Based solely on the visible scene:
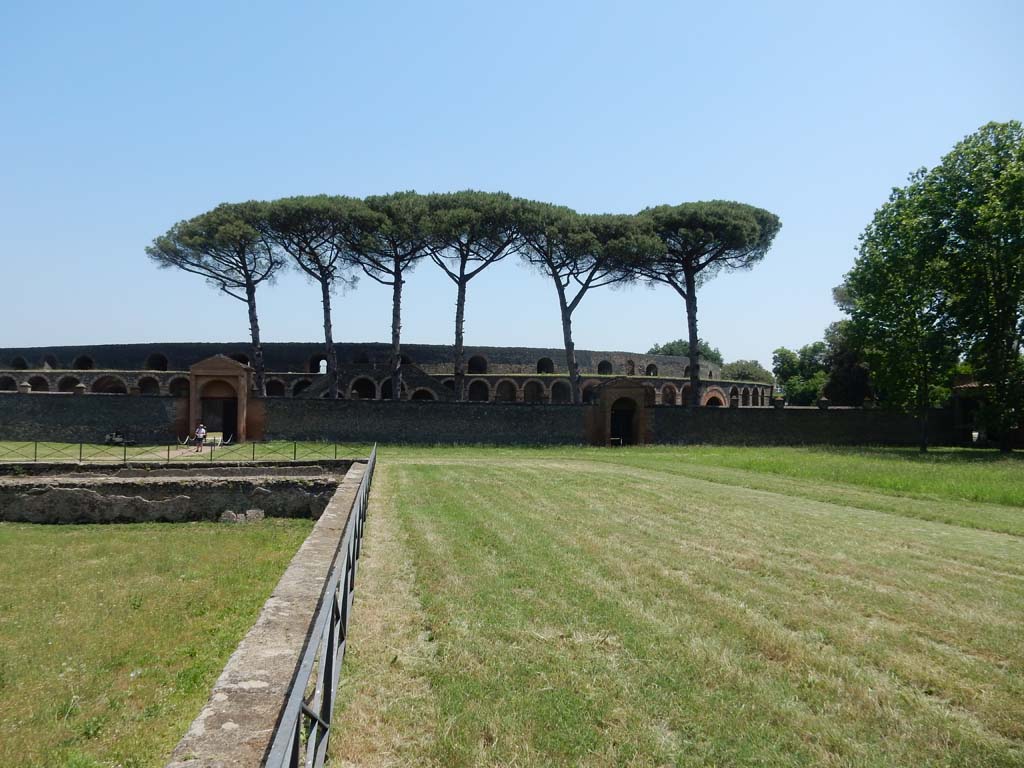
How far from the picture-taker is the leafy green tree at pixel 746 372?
209 feet

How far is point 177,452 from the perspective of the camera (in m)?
21.3

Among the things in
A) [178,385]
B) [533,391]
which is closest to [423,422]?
[533,391]

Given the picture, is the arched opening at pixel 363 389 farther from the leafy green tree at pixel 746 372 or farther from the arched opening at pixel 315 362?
the leafy green tree at pixel 746 372

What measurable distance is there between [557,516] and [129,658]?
545 centimetres

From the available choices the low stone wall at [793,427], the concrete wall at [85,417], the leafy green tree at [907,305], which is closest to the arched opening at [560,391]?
the low stone wall at [793,427]

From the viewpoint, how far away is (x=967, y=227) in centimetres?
2416

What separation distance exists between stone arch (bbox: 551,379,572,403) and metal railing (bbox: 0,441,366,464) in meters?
22.1

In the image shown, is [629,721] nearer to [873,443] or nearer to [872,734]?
[872,734]

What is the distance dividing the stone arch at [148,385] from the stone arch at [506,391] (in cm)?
1981

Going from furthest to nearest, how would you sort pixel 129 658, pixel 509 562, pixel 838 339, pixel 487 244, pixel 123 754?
pixel 838 339, pixel 487 244, pixel 509 562, pixel 129 658, pixel 123 754

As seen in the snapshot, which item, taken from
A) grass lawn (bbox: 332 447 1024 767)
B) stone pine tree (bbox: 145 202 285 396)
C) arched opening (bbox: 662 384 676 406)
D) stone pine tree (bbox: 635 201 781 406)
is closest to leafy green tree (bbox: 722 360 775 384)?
arched opening (bbox: 662 384 676 406)

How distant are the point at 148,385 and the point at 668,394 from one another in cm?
3116

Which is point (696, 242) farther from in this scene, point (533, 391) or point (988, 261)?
point (533, 391)

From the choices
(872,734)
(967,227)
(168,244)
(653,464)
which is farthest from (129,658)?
(168,244)
